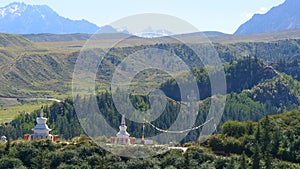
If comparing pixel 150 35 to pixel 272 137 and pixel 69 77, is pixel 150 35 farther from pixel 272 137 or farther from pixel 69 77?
pixel 69 77

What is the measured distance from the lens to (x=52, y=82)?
582 ft

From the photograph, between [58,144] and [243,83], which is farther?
[243,83]

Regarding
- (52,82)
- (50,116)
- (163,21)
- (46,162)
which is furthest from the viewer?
(52,82)

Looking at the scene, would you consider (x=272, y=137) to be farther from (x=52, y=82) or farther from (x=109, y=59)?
(x=109, y=59)

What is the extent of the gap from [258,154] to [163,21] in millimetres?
11766

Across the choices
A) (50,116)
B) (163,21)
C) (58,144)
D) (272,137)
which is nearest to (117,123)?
(50,116)

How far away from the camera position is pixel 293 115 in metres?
50.0

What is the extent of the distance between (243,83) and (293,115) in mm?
64829

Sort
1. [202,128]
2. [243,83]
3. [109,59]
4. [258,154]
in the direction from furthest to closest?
1. [109,59]
2. [243,83]
3. [202,128]
4. [258,154]

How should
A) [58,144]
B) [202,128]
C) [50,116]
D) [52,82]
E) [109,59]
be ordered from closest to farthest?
1. [58,144]
2. [202,128]
3. [50,116]
4. [52,82]
5. [109,59]

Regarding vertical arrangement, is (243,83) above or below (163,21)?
below

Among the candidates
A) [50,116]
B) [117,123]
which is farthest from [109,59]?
[117,123]

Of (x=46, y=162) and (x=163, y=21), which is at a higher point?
(x=163, y=21)

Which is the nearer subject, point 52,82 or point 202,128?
point 202,128
